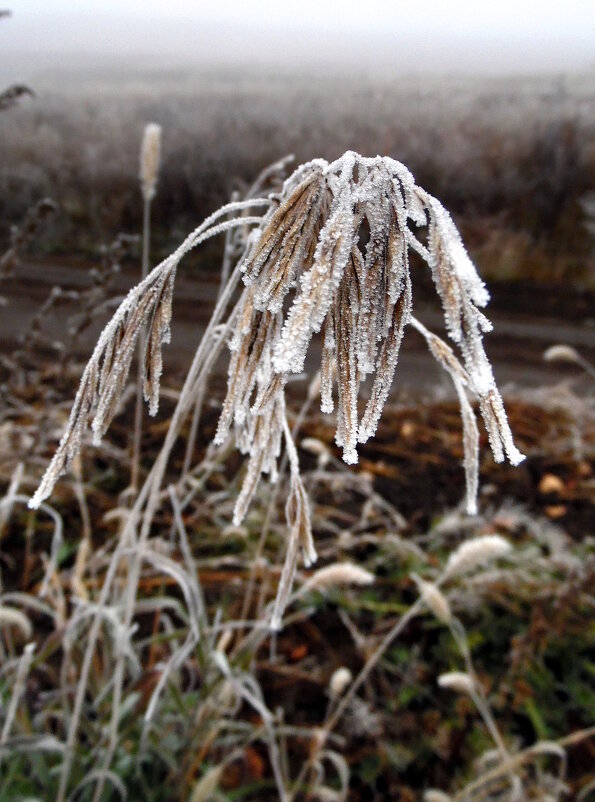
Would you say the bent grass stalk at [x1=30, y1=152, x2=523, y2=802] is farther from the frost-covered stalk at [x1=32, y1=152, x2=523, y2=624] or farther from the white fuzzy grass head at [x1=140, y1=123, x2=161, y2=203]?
the white fuzzy grass head at [x1=140, y1=123, x2=161, y2=203]

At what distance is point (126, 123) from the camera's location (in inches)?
80.1

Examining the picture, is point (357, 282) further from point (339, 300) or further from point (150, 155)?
point (150, 155)

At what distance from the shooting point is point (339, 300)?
34 cm

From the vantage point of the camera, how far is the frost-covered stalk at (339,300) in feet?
0.99

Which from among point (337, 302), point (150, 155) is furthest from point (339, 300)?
point (150, 155)

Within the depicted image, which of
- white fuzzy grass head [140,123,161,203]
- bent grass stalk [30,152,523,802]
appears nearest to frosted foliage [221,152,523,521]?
bent grass stalk [30,152,523,802]

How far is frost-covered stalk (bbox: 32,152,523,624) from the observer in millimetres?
302

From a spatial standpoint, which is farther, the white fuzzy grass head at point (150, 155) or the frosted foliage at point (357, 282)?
the white fuzzy grass head at point (150, 155)

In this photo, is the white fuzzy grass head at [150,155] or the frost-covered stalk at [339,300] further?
the white fuzzy grass head at [150,155]

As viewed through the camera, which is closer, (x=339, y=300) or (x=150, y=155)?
(x=339, y=300)

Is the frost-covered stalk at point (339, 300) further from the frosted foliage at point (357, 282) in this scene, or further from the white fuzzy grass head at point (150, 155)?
the white fuzzy grass head at point (150, 155)

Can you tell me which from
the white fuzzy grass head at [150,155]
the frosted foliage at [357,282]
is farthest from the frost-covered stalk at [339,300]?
the white fuzzy grass head at [150,155]

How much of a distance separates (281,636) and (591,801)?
1.83 ft

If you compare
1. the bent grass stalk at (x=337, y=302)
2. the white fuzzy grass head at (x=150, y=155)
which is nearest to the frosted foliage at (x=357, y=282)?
the bent grass stalk at (x=337, y=302)
